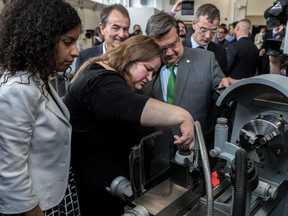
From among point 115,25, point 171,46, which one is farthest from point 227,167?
point 115,25

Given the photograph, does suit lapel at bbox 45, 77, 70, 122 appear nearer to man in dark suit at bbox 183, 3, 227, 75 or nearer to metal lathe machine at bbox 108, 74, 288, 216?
metal lathe machine at bbox 108, 74, 288, 216

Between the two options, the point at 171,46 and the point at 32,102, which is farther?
the point at 171,46

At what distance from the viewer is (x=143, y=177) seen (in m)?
0.73

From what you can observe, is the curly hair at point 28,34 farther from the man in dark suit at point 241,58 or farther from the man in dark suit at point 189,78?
the man in dark suit at point 241,58

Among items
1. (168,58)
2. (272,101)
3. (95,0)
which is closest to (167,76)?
(168,58)

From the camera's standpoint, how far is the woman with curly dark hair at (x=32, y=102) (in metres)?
0.70

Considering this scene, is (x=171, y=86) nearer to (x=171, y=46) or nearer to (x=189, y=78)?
(x=189, y=78)

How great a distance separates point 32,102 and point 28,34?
185mm

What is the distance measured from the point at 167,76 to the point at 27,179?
990 millimetres

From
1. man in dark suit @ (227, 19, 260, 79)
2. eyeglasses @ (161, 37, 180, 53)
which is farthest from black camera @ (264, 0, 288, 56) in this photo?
man in dark suit @ (227, 19, 260, 79)

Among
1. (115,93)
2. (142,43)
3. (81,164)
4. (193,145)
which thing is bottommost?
(81,164)

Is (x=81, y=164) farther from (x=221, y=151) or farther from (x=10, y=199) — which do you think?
(x=221, y=151)

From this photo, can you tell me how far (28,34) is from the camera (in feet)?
2.41

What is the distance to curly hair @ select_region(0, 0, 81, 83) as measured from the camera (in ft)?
2.41
